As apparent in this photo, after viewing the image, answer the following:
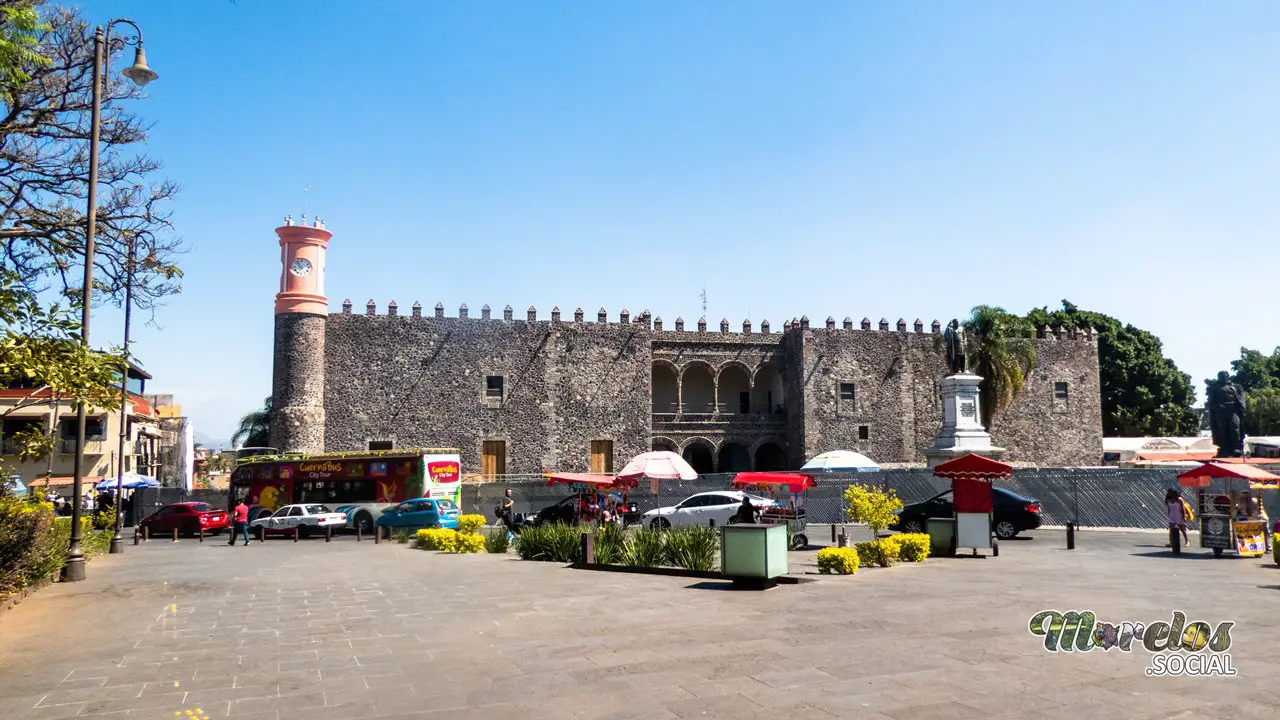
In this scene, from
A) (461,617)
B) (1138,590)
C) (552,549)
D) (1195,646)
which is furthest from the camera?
(552,549)

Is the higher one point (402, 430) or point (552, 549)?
point (402, 430)

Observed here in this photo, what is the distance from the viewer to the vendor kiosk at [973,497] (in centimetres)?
1546

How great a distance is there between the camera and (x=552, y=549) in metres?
16.3

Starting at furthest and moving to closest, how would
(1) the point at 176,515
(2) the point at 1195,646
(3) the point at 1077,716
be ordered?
(1) the point at 176,515, (2) the point at 1195,646, (3) the point at 1077,716

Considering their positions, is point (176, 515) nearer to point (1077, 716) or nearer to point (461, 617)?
point (461, 617)

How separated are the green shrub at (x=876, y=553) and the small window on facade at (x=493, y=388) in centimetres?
2725

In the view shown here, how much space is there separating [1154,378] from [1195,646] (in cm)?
5624

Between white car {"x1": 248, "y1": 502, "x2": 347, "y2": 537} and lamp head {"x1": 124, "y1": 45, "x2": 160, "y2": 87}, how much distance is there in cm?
1510

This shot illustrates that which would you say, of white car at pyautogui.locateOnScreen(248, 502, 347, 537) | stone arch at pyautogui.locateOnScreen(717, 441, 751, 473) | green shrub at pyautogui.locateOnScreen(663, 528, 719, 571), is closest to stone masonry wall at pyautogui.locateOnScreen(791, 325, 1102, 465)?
stone arch at pyautogui.locateOnScreen(717, 441, 751, 473)

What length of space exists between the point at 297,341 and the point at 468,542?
68.7 ft

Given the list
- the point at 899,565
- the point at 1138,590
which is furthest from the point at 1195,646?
the point at 899,565

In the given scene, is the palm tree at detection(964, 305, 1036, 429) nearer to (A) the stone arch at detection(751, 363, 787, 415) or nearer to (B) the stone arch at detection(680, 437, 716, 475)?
(A) the stone arch at detection(751, 363, 787, 415)

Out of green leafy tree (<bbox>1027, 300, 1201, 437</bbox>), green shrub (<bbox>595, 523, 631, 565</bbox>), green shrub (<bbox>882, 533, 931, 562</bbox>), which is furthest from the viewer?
green leafy tree (<bbox>1027, 300, 1201, 437</bbox>)

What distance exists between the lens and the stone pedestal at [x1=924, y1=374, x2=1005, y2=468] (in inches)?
984
